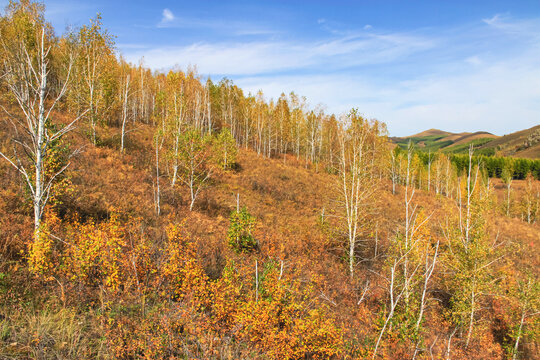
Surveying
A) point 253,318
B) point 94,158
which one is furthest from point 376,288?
point 94,158

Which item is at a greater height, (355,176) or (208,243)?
(355,176)

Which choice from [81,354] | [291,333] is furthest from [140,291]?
[291,333]

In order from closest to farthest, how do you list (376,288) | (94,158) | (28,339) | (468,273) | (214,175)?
(28,339) < (468,273) < (376,288) < (94,158) < (214,175)

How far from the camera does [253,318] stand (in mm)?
12234

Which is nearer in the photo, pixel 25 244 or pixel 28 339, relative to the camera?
pixel 28 339

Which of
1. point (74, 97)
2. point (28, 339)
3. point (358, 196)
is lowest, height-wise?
point (28, 339)

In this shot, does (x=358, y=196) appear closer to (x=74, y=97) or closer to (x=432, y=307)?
(x=432, y=307)

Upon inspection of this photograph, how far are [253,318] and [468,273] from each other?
14.0 m

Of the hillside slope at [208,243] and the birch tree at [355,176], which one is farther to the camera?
the birch tree at [355,176]

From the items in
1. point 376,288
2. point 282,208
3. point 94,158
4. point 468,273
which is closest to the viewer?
point 468,273

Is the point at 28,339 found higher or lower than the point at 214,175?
lower

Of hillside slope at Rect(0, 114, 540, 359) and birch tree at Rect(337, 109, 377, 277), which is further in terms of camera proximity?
birch tree at Rect(337, 109, 377, 277)

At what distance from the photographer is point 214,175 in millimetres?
32906

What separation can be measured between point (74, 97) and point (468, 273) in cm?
4281
